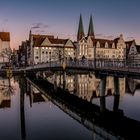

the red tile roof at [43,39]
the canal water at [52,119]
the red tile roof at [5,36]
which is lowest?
the canal water at [52,119]

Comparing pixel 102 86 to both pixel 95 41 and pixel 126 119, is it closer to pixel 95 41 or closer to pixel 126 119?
pixel 126 119

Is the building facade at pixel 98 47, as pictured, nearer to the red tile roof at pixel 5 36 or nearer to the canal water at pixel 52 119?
the red tile roof at pixel 5 36

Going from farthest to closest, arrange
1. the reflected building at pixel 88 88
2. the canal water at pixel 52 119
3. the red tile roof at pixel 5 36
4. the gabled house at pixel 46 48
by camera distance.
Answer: the red tile roof at pixel 5 36 < the gabled house at pixel 46 48 < the reflected building at pixel 88 88 < the canal water at pixel 52 119

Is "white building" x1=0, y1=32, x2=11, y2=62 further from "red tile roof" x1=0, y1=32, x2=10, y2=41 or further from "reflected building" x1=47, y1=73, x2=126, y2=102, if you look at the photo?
"reflected building" x1=47, y1=73, x2=126, y2=102

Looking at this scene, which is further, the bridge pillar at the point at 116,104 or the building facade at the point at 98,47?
the building facade at the point at 98,47

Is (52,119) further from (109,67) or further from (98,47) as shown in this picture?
(98,47)

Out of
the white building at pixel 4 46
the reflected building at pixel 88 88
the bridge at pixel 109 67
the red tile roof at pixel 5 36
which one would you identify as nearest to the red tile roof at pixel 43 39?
the white building at pixel 4 46

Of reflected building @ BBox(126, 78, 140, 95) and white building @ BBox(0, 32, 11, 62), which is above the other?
white building @ BBox(0, 32, 11, 62)

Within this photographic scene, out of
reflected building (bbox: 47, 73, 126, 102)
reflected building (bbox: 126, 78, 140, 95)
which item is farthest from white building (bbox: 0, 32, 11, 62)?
reflected building (bbox: 126, 78, 140, 95)

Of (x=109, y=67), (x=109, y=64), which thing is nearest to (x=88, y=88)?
(x=109, y=64)

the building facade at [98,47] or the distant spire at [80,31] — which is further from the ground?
the distant spire at [80,31]

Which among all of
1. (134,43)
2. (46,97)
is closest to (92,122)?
(46,97)

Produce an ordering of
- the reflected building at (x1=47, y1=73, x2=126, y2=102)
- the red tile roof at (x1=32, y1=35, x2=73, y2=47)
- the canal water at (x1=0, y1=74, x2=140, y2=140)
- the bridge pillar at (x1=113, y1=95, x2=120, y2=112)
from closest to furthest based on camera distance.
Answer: the canal water at (x1=0, y1=74, x2=140, y2=140)
the bridge pillar at (x1=113, y1=95, x2=120, y2=112)
the reflected building at (x1=47, y1=73, x2=126, y2=102)
the red tile roof at (x1=32, y1=35, x2=73, y2=47)

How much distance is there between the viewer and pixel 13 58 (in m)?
143
